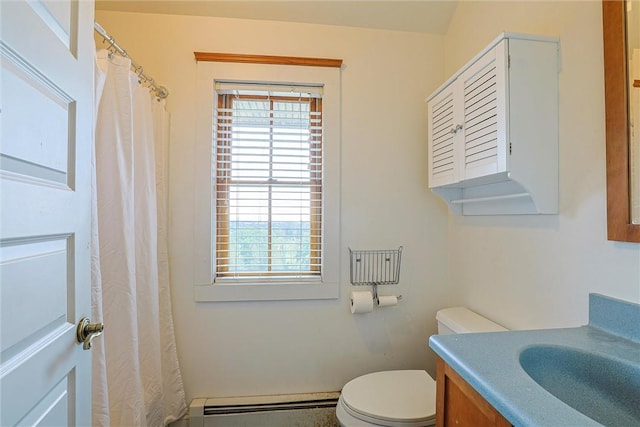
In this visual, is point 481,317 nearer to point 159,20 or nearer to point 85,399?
point 85,399

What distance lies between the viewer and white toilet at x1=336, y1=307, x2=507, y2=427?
115cm

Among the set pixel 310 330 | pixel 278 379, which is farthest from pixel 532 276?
pixel 278 379

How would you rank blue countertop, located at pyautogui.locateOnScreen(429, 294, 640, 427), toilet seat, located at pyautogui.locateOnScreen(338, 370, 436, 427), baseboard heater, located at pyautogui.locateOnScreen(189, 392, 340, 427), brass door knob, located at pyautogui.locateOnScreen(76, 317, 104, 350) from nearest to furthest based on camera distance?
blue countertop, located at pyautogui.locateOnScreen(429, 294, 640, 427)
brass door knob, located at pyautogui.locateOnScreen(76, 317, 104, 350)
toilet seat, located at pyautogui.locateOnScreen(338, 370, 436, 427)
baseboard heater, located at pyautogui.locateOnScreen(189, 392, 340, 427)

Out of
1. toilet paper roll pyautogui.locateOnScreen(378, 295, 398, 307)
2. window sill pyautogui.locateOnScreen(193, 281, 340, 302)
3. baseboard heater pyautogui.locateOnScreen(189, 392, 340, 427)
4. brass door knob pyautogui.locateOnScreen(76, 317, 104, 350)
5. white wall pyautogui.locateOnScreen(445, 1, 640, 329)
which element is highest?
white wall pyautogui.locateOnScreen(445, 1, 640, 329)

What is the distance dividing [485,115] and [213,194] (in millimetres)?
1355

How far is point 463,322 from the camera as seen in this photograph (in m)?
1.35

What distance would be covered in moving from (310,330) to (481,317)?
89 cm

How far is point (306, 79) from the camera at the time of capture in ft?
5.41

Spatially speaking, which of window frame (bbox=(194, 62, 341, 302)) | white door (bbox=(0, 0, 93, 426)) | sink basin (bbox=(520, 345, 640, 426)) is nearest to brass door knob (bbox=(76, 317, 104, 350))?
white door (bbox=(0, 0, 93, 426))

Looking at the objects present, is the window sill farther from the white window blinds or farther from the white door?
the white door

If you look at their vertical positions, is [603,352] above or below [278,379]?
above

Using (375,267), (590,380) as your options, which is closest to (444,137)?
(375,267)

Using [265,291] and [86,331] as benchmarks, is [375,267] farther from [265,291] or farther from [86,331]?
[86,331]

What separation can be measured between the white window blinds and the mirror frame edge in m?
1.20
